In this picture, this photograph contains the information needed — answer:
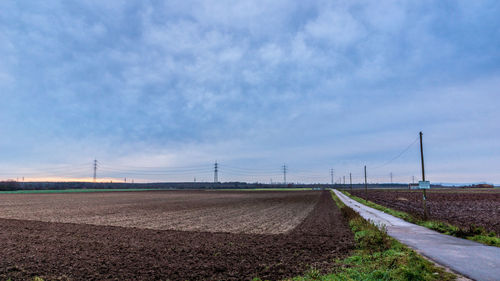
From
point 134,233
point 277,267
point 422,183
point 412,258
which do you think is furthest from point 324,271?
point 422,183

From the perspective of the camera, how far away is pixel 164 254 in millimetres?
13711

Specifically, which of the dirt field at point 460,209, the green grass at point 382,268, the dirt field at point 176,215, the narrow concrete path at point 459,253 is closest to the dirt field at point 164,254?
the green grass at point 382,268

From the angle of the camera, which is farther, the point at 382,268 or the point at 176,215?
the point at 176,215

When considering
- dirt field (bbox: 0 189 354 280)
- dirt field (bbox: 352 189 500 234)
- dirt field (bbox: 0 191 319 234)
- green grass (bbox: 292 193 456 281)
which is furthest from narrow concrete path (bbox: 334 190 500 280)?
dirt field (bbox: 0 191 319 234)

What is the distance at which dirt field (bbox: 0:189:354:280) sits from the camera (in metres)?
10.8

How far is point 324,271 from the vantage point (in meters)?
10.6

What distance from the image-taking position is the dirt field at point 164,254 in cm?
1080

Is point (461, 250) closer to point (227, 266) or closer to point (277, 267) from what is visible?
point (277, 267)

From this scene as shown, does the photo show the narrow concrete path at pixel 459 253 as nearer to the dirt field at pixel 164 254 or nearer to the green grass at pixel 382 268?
the green grass at pixel 382 268

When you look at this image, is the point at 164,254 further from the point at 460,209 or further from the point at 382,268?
the point at 460,209

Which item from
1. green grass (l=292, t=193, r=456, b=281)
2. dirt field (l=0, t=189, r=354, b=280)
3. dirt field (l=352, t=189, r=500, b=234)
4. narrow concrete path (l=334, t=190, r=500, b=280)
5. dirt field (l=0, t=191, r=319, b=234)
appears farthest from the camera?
dirt field (l=352, t=189, r=500, b=234)

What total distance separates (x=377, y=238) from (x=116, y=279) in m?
11.8

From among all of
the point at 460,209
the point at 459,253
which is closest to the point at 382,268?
the point at 459,253

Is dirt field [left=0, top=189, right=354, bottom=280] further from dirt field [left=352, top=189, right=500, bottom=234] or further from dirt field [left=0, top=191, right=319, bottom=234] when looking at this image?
dirt field [left=352, top=189, right=500, bottom=234]
